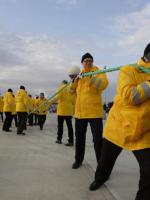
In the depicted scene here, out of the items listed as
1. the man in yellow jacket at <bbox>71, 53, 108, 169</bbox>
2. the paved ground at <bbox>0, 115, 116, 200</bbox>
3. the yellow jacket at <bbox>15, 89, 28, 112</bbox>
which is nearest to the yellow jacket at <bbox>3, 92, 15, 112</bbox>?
the yellow jacket at <bbox>15, 89, 28, 112</bbox>

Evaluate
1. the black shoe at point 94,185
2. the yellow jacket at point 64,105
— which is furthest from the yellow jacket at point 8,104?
the black shoe at point 94,185

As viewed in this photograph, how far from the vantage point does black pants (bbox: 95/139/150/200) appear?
3.95 metres

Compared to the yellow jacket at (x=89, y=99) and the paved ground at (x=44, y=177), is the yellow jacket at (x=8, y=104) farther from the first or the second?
the yellow jacket at (x=89, y=99)

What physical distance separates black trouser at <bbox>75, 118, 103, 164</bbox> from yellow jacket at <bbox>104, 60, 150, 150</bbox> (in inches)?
80.2

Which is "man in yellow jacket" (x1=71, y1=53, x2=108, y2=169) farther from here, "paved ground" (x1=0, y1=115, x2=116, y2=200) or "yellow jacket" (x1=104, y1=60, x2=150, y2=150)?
"yellow jacket" (x1=104, y1=60, x2=150, y2=150)

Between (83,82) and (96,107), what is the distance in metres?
0.46

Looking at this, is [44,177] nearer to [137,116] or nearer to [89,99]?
[89,99]

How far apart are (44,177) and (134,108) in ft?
8.73

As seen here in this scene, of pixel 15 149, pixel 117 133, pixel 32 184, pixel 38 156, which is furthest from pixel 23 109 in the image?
pixel 117 133

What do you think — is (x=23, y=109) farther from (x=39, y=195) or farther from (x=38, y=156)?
(x=39, y=195)

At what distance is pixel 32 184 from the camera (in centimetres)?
576

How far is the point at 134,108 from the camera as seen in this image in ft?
13.3

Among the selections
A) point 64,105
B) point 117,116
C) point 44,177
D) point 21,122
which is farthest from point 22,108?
point 117,116

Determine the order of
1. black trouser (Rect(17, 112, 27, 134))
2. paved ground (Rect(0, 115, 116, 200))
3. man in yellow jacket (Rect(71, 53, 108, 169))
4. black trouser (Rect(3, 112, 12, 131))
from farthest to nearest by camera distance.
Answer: black trouser (Rect(3, 112, 12, 131)) → black trouser (Rect(17, 112, 27, 134)) → man in yellow jacket (Rect(71, 53, 108, 169)) → paved ground (Rect(0, 115, 116, 200))
